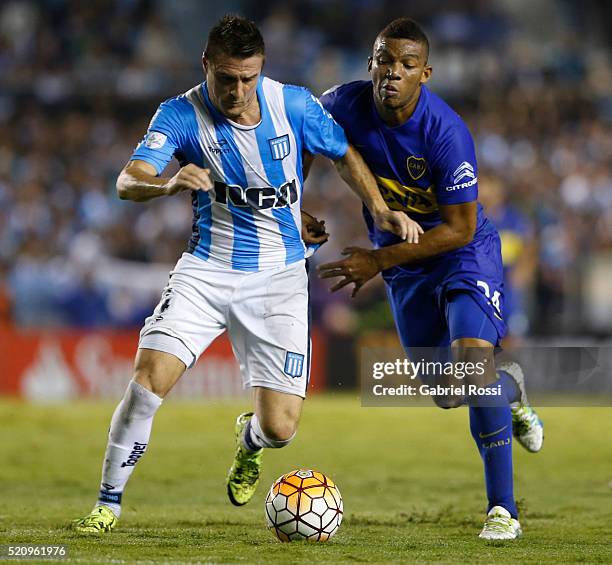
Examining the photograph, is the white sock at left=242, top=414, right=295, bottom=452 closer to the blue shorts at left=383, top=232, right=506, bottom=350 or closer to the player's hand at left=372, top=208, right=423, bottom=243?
the blue shorts at left=383, top=232, right=506, bottom=350

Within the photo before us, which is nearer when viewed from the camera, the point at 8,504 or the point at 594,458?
the point at 8,504

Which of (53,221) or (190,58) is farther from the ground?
(190,58)

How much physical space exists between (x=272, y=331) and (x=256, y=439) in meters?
0.75

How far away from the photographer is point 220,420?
42.0 ft

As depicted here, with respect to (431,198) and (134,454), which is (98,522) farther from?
(431,198)

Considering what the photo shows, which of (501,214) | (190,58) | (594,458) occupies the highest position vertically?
(190,58)

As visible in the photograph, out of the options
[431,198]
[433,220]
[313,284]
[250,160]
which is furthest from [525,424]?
[313,284]

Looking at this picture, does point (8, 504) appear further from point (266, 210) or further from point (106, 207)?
point (106, 207)

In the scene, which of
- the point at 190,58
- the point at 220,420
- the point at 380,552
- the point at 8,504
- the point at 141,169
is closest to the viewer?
the point at 380,552

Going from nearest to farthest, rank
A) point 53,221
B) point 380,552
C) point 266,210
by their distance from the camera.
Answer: point 380,552
point 266,210
point 53,221

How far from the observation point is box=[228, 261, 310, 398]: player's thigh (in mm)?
6168

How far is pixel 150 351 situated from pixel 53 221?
12127 mm

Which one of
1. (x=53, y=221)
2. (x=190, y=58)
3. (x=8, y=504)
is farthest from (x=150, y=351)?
(x=190, y=58)

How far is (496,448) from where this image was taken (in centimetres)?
598
